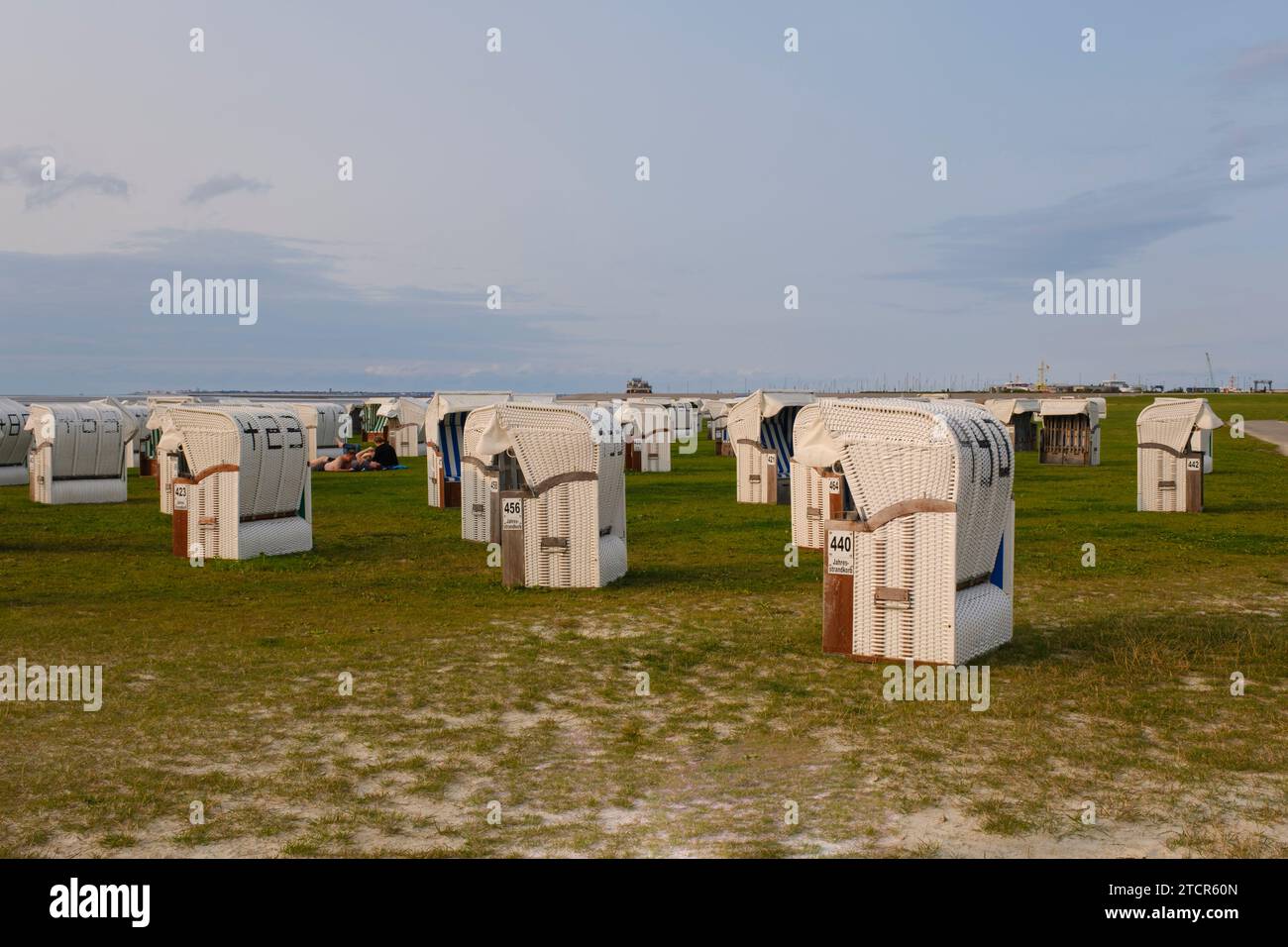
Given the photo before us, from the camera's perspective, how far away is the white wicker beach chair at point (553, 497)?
15.4 meters

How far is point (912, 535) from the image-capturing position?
10.7 m

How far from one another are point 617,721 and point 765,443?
21.2m

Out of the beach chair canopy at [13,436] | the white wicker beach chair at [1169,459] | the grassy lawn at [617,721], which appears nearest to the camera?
the grassy lawn at [617,721]

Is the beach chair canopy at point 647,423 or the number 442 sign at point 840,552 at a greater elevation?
the beach chair canopy at point 647,423

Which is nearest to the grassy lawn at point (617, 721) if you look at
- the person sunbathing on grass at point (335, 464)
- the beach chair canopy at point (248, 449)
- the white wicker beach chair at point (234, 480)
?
the white wicker beach chair at point (234, 480)

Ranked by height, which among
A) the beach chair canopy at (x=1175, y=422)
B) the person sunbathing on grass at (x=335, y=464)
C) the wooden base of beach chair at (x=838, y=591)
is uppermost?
the beach chair canopy at (x=1175, y=422)

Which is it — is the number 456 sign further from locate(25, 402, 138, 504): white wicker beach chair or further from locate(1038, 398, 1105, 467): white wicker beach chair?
locate(1038, 398, 1105, 467): white wicker beach chair

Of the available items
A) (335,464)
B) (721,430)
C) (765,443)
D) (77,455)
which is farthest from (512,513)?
(721,430)

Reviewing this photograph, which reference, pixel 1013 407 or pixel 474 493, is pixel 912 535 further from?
pixel 1013 407

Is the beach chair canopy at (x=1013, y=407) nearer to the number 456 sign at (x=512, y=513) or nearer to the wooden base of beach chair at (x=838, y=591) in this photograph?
the number 456 sign at (x=512, y=513)

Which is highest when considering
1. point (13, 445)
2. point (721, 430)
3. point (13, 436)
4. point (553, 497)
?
point (721, 430)

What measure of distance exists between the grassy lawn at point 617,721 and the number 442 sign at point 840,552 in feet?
2.97
